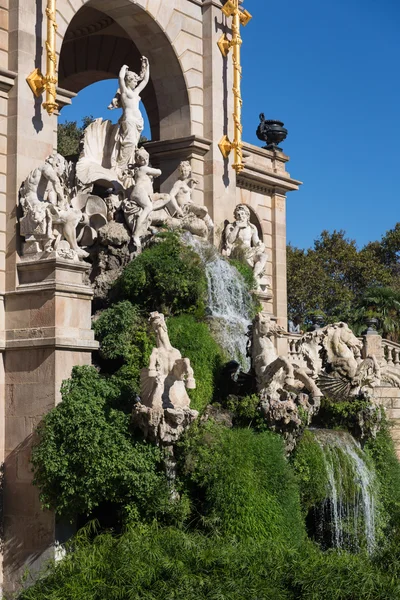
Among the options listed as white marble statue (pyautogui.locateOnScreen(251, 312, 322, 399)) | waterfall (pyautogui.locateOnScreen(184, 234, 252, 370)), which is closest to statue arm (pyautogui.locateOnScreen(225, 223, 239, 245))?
waterfall (pyautogui.locateOnScreen(184, 234, 252, 370))

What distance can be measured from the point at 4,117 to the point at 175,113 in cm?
638

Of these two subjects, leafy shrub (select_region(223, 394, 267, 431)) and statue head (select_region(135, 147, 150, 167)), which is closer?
leafy shrub (select_region(223, 394, 267, 431))

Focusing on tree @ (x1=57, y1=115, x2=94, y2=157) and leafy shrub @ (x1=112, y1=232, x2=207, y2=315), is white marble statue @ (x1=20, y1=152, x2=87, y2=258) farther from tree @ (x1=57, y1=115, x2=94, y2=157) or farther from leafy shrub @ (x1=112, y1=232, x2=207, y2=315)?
tree @ (x1=57, y1=115, x2=94, y2=157)

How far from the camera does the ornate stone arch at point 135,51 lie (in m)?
25.4

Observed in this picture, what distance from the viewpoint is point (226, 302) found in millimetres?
22969

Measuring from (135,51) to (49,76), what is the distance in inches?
296

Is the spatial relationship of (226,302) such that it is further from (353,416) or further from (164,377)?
(164,377)

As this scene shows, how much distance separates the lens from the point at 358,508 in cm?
2116

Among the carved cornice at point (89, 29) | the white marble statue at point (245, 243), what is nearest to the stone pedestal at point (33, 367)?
the white marble statue at point (245, 243)

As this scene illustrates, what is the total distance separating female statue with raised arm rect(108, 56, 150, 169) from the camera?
2467 centimetres

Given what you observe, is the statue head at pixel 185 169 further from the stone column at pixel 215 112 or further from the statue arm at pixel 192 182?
the stone column at pixel 215 112

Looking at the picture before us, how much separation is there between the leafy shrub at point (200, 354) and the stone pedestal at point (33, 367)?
66.2 inches

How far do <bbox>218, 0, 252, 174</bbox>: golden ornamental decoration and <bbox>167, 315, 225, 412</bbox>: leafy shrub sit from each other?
6708 mm

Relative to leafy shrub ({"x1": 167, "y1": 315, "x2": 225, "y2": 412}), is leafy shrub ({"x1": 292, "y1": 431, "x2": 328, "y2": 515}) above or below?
below
